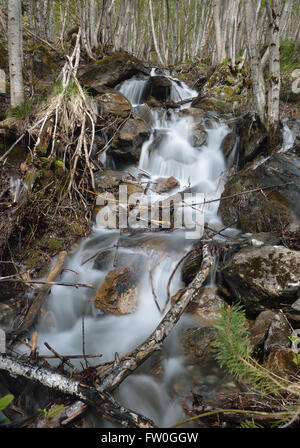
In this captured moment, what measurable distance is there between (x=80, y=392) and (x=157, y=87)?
1077 cm

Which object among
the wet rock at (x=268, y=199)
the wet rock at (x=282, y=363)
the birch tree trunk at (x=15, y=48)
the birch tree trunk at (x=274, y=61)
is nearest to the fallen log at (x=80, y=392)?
the wet rock at (x=282, y=363)

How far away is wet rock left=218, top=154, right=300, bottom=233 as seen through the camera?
3996mm

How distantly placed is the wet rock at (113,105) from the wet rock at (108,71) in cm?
122

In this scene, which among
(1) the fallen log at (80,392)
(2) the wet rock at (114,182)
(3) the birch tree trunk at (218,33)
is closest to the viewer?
(1) the fallen log at (80,392)

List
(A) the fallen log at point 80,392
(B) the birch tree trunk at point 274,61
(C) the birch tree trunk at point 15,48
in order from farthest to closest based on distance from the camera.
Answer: (B) the birch tree trunk at point 274,61 < (C) the birch tree trunk at point 15,48 < (A) the fallen log at point 80,392

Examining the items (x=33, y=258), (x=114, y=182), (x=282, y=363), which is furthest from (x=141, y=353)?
(x=114, y=182)

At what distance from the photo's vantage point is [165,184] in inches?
241

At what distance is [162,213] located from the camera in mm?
4887

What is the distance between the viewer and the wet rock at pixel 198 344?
2.69 meters

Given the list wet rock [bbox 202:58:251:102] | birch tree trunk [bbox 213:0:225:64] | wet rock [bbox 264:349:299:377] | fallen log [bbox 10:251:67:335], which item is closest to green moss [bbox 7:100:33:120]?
fallen log [bbox 10:251:67:335]

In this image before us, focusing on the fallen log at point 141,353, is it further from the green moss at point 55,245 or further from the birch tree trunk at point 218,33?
the birch tree trunk at point 218,33

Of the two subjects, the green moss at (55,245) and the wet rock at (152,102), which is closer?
the green moss at (55,245)

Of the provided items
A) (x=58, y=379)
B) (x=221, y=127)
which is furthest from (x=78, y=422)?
(x=221, y=127)
